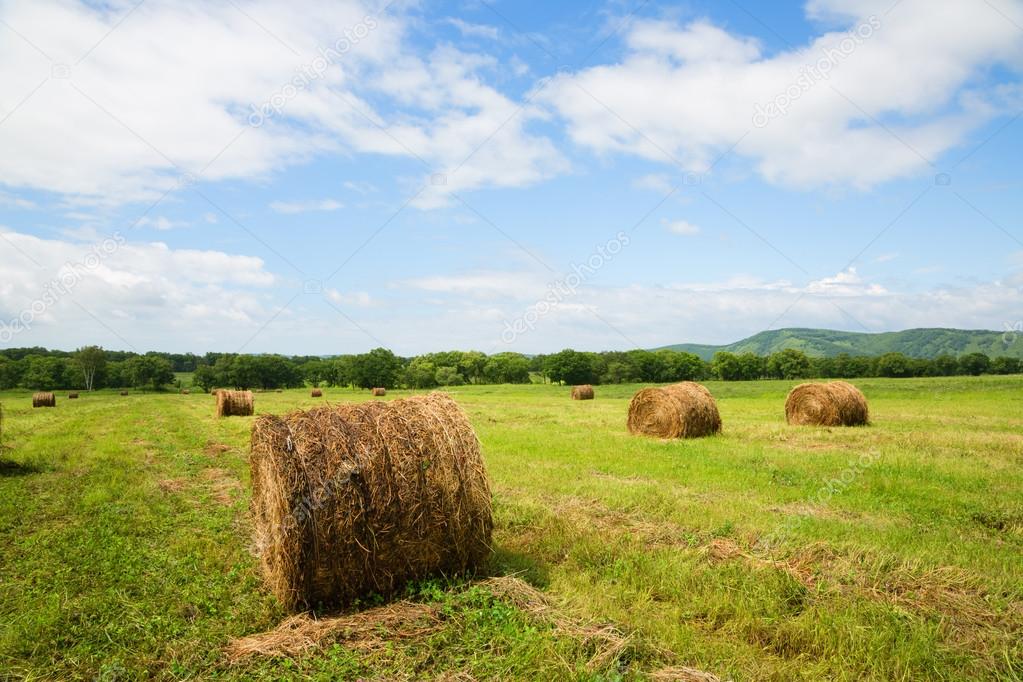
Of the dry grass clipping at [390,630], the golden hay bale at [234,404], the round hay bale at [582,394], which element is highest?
the golden hay bale at [234,404]

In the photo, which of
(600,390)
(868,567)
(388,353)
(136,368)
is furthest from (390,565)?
(136,368)

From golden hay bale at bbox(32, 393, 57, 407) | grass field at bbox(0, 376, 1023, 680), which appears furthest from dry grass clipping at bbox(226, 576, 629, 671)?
golden hay bale at bbox(32, 393, 57, 407)

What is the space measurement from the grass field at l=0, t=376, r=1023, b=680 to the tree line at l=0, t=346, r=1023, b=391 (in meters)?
70.0

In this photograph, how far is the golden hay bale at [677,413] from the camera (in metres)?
17.2

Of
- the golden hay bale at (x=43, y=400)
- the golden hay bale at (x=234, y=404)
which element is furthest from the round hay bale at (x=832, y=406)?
the golden hay bale at (x=43, y=400)

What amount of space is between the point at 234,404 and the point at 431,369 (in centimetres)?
6894

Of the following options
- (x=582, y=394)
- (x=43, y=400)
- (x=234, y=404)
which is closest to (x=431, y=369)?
(x=582, y=394)

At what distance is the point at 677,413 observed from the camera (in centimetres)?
1716

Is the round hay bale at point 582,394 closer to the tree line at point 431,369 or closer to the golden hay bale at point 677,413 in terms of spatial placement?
the golden hay bale at point 677,413

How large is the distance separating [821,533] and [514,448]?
878cm

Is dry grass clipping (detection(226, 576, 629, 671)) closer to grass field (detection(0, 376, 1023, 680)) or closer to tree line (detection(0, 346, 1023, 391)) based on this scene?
grass field (detection(0, 376, 1023, 680))

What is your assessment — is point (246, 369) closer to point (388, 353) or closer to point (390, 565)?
point (388, 353)

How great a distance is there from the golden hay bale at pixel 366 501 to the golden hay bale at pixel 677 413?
38.1 feet

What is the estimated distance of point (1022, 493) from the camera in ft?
32.0
